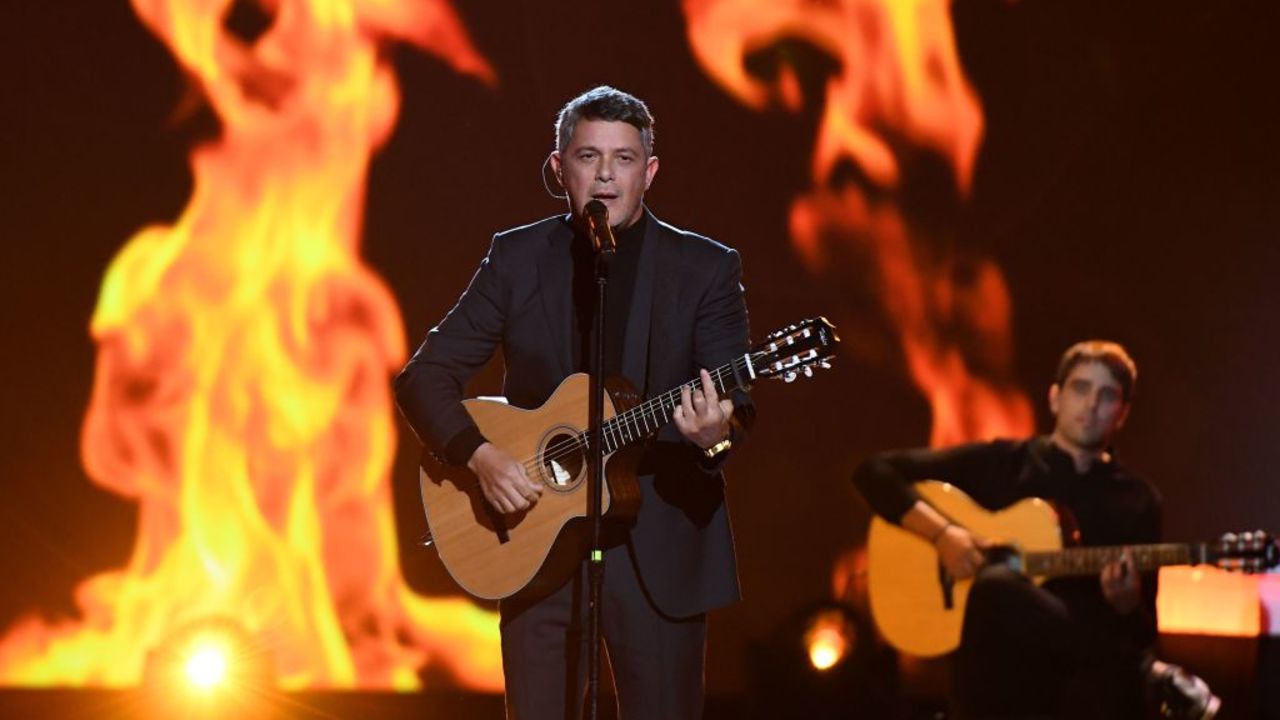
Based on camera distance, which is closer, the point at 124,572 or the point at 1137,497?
the point at 1137,497

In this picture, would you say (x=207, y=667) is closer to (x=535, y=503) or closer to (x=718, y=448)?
(x=535, y=503)

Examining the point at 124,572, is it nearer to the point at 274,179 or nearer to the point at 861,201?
the point at 274,179

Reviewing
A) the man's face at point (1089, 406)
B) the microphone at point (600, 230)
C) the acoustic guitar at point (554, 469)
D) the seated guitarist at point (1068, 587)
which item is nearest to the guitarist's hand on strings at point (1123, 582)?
the seated guitarist at point (1068, 587)

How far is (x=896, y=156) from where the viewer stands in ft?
17.9

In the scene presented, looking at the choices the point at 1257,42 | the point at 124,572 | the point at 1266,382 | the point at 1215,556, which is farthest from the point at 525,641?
A: the point at 1257,42

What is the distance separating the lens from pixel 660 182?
17.2 ft

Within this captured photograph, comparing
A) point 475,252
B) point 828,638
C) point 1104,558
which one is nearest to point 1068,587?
point 1104,558

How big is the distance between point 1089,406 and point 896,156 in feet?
4.81

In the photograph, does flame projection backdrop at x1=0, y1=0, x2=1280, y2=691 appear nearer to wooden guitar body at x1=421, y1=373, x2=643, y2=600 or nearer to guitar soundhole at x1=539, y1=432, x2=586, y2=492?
wooden guitar body at x1=421, y1=373, x2=643, y2=600

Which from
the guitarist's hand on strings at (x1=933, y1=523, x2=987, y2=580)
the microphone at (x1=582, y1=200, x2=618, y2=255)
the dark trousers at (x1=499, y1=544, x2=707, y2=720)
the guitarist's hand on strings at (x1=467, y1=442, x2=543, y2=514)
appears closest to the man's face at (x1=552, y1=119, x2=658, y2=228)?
the microphone at (x1=582, y1=200, x2=618, y2=255)

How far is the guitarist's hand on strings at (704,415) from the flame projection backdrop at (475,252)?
102 inches

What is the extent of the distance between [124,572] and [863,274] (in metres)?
3.02

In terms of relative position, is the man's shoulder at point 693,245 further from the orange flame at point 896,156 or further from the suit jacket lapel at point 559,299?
the orange flame at point 896,156

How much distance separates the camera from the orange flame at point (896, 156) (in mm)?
5344
